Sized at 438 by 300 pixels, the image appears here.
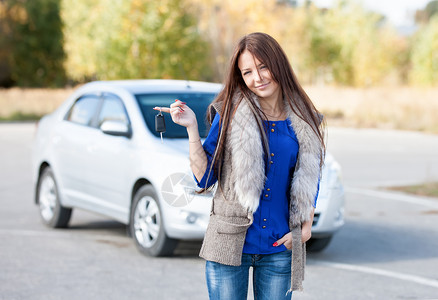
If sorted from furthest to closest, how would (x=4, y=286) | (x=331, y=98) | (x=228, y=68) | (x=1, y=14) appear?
(x=1, y=14)
(x=331, y=98)
(x=4, y=286)
(x=228, y=68)

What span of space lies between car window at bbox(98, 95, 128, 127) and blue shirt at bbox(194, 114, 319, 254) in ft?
15.5

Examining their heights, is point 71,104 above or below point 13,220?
above

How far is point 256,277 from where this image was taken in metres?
Result: 3.42

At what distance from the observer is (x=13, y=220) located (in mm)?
9461

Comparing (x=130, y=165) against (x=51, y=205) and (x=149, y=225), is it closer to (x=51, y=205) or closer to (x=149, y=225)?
(x=149, y=225)

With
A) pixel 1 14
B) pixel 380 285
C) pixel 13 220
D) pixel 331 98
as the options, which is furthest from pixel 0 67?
pixel 380 285

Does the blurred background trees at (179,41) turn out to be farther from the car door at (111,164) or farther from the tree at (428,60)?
the car door at (111,164)

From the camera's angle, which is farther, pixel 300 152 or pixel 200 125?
pixel 200 125

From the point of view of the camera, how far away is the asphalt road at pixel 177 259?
6211 millimetres

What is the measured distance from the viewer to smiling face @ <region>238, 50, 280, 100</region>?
10.8 ft

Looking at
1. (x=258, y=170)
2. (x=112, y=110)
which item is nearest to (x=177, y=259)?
(x=112, y=110)

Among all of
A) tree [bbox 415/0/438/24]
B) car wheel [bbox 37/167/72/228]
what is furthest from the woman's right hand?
tree [bbox 415/0/438/24]

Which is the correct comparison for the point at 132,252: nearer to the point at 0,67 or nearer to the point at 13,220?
the point at 13,220

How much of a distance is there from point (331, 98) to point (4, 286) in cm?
3198
